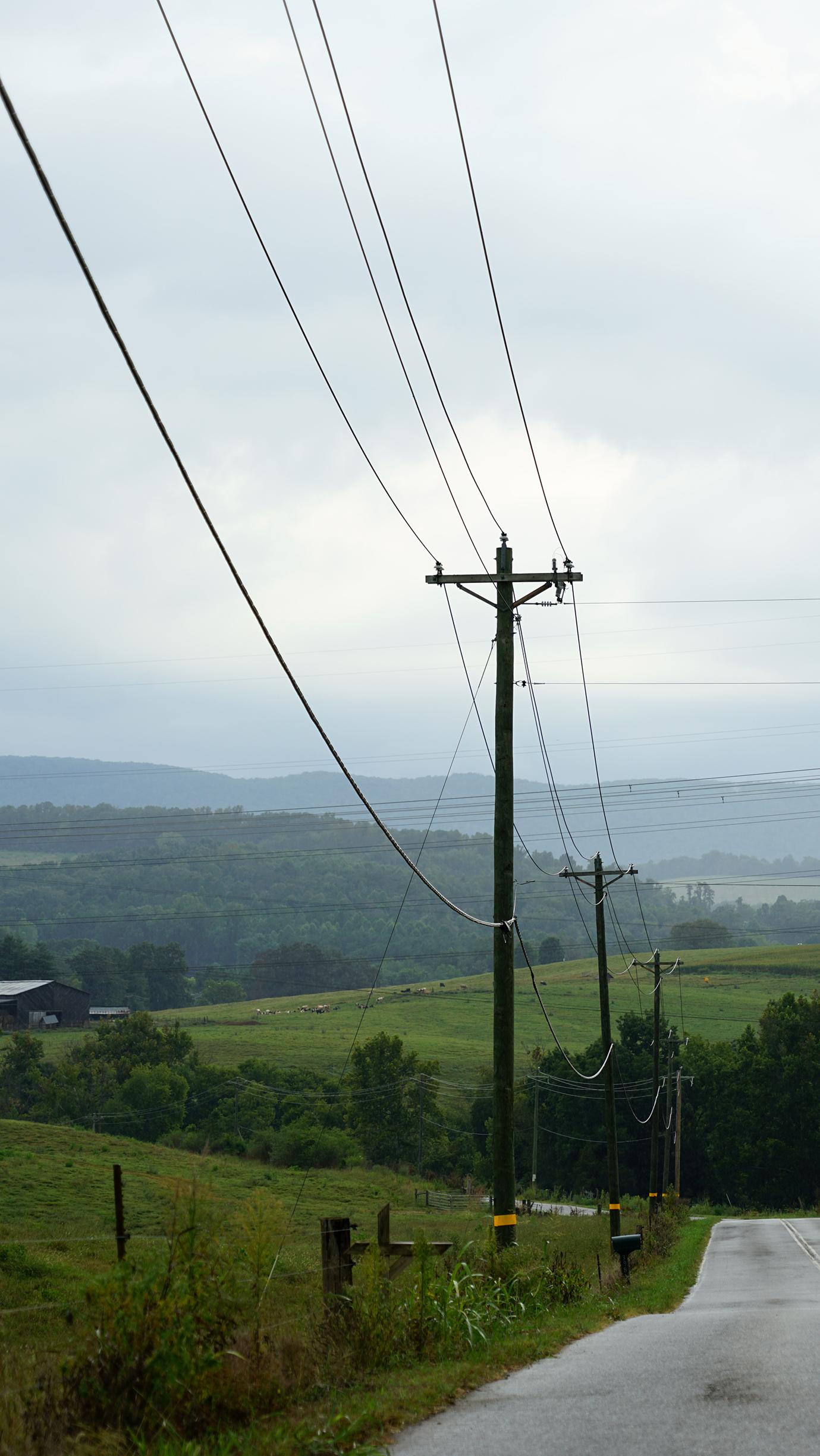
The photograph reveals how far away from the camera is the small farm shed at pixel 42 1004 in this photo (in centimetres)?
13450

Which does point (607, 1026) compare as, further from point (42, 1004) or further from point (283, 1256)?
point (42, 1004)

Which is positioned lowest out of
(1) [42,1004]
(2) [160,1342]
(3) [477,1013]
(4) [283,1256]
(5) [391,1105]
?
(3) [477,1013]

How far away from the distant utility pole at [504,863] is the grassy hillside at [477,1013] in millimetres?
85942

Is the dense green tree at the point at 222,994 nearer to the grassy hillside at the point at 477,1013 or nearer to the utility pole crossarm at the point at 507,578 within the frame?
the grassy hillside at the point at 477,1013

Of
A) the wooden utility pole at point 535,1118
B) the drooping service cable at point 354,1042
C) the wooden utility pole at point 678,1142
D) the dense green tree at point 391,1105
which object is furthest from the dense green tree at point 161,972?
the wooden utility pole at point 678,1142

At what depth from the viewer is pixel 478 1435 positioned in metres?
7.89

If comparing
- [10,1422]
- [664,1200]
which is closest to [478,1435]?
[10,1422]

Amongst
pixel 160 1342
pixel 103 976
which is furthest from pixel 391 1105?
pixel 103 976

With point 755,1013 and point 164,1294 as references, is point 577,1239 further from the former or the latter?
point 755,1013

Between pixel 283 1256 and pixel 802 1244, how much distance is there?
1216 inches

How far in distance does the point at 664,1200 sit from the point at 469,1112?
115ft

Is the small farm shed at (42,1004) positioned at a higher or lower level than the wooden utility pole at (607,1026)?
lower

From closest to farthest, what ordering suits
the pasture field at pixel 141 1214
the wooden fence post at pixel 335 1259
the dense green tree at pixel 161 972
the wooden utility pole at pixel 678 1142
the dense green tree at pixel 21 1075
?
1. the wooden fence post at pixel 335 1259
2. the pasture field at pixel 141 1214
3. the wooden utility pole at pixel 678 1142
4. the dense green tree at pixel 21 1075
5. the dense green tree at pixel 161 972

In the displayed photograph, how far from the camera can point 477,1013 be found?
467ft
